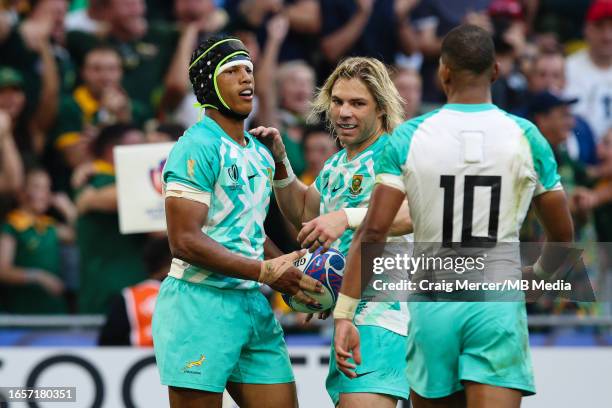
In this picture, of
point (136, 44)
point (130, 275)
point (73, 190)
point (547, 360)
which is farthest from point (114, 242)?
point (547, 360)

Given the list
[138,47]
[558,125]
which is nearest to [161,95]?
[138,47]

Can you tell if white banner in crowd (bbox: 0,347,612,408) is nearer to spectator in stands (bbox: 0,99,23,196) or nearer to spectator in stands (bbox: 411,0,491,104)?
spectator in stands (bbox: 0,99,23,196)

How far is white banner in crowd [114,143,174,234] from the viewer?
8.45 m

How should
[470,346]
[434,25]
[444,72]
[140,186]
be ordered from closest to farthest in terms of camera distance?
[470,346]
[444,72]
[140,186]
[434,25]

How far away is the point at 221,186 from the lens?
18.3ft

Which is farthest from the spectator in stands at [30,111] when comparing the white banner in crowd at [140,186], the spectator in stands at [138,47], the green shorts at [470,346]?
the green shorts at [470,346]

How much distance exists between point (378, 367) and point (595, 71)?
6.22 m

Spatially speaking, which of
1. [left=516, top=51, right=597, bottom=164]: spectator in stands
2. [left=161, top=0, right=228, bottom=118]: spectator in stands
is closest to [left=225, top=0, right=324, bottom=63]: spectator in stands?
[left=161, top=0, right=228, bottom=118]: spectator in stands

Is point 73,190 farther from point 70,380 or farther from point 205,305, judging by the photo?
point 205,305

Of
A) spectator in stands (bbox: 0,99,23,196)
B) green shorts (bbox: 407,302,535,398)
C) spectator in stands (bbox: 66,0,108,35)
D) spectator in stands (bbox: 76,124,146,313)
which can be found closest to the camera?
green shorts (bbox: 407,302,535,398)

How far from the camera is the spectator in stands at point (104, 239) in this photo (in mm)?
8992

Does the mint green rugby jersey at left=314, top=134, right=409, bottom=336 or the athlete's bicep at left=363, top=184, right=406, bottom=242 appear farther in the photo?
the mint green rugby jersey at left=314, top=134, right=409, bottom=336

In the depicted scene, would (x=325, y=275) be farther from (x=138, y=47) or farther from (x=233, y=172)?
(x=138, y=47)

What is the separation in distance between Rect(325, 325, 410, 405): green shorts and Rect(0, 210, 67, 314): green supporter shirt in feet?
14.8
